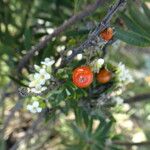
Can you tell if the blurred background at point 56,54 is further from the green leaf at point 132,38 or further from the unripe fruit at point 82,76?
the unripe fruit at point 82,76

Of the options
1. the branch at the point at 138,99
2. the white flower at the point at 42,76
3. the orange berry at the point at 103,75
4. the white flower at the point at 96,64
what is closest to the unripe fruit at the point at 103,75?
the orange berry at the point at 103,75

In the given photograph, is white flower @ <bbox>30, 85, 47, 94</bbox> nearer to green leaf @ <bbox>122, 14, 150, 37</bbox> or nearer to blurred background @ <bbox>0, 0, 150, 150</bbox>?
blurred background @ <bbox>0, 0, 150, 150</bbox>

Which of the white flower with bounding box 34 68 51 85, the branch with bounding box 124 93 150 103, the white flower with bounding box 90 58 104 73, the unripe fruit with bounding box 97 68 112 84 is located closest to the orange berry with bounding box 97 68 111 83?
the unripe fruit with bounding box 97 68 112 84

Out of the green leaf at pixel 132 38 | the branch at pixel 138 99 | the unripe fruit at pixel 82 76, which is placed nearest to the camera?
the unripe fruit at pixel 82 76

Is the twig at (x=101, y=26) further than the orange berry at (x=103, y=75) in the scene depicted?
No

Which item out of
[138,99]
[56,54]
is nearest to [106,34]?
[56,54]

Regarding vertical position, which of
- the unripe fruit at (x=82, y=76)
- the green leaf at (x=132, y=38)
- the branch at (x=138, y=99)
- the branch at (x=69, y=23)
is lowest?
the unripe fruit at (x=82, y=76)

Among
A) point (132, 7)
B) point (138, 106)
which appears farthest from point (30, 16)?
point (138, 106)

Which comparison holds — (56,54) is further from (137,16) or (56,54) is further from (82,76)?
(82,76)

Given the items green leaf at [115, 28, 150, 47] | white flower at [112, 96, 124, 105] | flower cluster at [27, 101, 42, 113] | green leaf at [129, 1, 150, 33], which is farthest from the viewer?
white flower at [112, 96, 124, 105]
